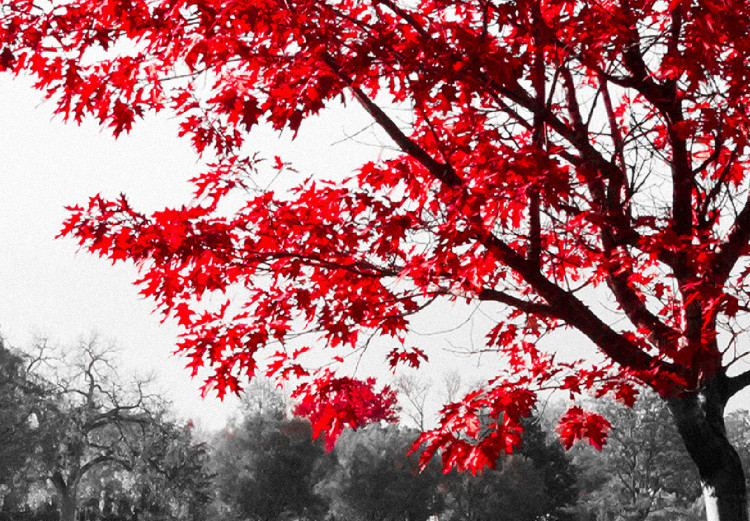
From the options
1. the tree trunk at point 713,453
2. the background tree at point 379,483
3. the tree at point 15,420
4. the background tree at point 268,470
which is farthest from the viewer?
the background tree at point 379,483

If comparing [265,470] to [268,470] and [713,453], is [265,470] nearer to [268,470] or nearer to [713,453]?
[268,470]

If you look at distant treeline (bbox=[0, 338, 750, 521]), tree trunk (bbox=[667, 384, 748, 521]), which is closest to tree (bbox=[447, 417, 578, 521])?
distant treeline (bbox=[0, 338, 750, 521])

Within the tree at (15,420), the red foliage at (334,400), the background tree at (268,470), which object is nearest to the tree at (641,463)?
the background tree at (268,470)

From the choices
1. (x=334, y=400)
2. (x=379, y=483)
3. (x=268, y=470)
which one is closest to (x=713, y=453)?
(x=334, y=400)

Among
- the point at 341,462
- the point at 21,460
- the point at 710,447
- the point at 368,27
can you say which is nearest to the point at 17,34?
the point at 368,27

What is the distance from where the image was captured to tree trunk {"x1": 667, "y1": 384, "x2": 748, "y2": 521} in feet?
19.0

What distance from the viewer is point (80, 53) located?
5.27m

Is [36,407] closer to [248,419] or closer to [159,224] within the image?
[248,419]

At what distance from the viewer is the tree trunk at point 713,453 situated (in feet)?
19.0

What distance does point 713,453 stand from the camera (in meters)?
5.90

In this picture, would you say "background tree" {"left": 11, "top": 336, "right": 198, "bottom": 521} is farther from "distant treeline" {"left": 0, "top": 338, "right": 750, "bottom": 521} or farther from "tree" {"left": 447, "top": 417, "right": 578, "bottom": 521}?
"tree" {"left": 447, "top": 417, "right": 578, "bottom": 521}

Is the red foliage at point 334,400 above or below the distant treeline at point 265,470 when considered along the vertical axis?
below

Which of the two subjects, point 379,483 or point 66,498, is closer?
point 66,498

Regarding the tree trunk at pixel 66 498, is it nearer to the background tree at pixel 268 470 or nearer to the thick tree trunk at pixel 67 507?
the thick tree trunk at pixel 67 507
